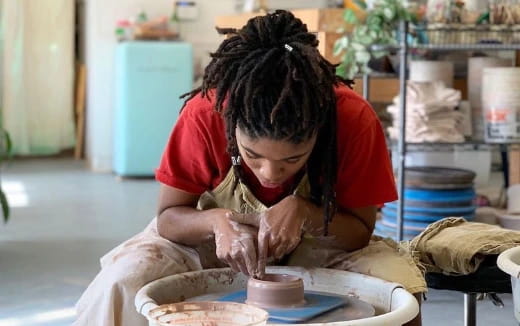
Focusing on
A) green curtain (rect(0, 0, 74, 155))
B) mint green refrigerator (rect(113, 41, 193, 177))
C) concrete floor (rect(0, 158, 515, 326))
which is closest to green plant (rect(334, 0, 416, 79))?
concrete floor (rect(0, 158, 515, 326))

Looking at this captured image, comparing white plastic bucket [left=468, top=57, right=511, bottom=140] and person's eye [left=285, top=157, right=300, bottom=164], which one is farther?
white plastic bucket [left=468, top=57, right=511, bottom=140]

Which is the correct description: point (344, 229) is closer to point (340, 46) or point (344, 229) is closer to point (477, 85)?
point (340, 46)

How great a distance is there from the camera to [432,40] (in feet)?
10.8

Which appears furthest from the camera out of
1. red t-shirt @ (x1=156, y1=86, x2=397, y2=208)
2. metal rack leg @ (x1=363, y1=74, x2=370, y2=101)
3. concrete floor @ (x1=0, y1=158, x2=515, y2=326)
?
metal rack leg @ (x1=363, y1=74, x2=370, y2=101)

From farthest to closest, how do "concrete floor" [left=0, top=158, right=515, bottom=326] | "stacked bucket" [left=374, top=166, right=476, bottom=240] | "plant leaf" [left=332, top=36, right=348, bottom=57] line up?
"stacked bucket" [left=374, top=166, right=476, bottom=240] → "plant leaf" [left=332, top=36, right=348, bottom=57] → "concrete floor" [left=0, top=158, right=515, bottom=326]

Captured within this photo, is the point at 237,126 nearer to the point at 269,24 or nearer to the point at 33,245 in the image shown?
the point at 269,24

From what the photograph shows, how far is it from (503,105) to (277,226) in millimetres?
2020

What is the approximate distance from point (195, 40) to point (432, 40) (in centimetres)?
285

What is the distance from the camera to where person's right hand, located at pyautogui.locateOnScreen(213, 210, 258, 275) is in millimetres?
1477

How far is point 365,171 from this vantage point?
5.47 ft

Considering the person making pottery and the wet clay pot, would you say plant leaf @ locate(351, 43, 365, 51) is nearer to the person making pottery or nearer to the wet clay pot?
the person making pottery

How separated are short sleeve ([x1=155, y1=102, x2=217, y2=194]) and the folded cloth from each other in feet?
1.52

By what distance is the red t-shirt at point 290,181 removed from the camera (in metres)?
1.65

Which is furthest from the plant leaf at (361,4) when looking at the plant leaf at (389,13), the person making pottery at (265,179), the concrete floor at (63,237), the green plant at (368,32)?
the person making pottery at (265,179)
